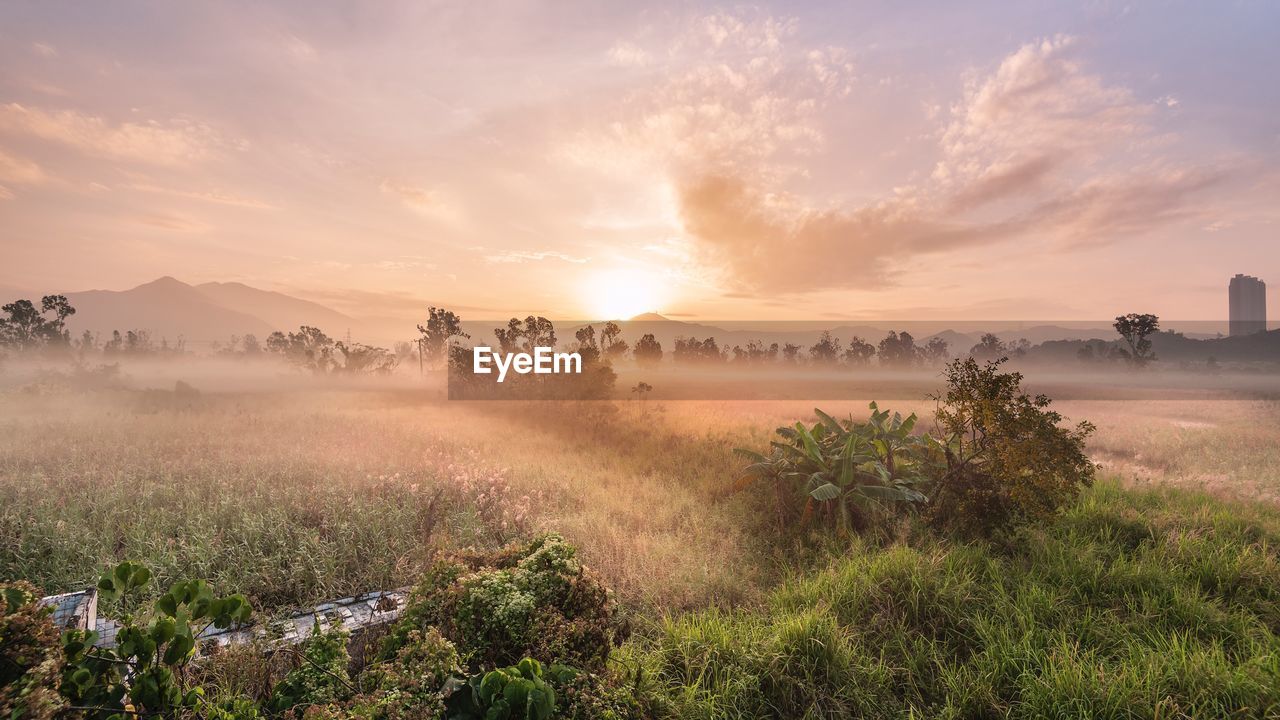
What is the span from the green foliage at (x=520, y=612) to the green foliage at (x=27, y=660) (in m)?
1.44

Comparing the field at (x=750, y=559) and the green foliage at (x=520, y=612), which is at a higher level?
the green foliage at (x=520, y=612)

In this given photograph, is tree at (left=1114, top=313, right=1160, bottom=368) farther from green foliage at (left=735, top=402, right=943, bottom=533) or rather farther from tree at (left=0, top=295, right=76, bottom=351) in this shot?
tree at (left=0, top=295, right=76, bottom=351)

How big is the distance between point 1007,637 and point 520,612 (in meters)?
4.20

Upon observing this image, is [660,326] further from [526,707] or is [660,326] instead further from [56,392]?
[526,707]

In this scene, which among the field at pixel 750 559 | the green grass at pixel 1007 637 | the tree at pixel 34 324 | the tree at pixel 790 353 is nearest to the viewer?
the green grass at pixel 1007 637

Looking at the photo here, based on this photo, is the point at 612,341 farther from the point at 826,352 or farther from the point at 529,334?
the point at 826,352

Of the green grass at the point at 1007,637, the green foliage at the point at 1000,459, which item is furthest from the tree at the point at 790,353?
the green grass at the point at 1007,637

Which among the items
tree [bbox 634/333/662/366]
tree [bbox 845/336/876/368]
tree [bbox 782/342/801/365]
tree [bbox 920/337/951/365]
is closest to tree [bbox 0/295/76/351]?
tree [bbox 634/333/662/366]

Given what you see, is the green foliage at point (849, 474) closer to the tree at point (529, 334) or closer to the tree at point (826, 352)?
the tree at point (529, 334)

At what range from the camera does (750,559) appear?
6164 mm

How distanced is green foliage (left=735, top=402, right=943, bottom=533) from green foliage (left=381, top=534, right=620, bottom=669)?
14.6 ft

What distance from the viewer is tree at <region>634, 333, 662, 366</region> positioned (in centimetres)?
7350

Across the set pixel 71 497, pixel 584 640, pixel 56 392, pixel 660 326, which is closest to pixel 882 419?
pixel 584 640

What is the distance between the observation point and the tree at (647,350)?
73.5 m
